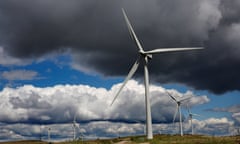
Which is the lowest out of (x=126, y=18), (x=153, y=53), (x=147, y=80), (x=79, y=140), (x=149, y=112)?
(x=79, y=140)

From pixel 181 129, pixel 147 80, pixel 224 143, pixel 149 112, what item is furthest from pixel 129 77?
pixel 181 129

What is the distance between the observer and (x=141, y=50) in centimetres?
10231

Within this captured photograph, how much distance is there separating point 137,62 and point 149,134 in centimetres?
1979

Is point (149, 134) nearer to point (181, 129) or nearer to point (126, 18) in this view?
point (126, 18)

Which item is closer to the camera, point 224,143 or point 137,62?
point 224,143

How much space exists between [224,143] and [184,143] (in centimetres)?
877

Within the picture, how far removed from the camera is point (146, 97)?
315ft

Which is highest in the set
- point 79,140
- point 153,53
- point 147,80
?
point 153,53

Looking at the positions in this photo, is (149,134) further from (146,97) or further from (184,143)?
(184,143)

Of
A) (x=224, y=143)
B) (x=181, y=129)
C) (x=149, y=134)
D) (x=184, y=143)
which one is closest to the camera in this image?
(x=224, y=143)

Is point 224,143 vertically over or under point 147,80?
under

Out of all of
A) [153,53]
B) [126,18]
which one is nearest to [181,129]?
[153,53]

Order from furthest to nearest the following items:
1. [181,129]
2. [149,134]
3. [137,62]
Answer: [181,129], [137,62], [149,134]

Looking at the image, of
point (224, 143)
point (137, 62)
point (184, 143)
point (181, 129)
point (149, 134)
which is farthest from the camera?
point (181, 129)
